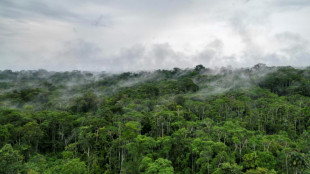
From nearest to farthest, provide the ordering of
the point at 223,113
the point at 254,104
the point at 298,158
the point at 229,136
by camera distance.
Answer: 1. the point at 298,158
2. the point at 229,136
3. the point at 223,113
4. the point at 254,104

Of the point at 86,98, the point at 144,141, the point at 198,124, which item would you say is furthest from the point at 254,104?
the point at 86,98

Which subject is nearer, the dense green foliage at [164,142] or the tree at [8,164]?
the tree at [8,164]

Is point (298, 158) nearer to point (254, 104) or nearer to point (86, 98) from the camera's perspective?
point (254, 104)

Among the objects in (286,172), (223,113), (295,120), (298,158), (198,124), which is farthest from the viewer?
(223,113)

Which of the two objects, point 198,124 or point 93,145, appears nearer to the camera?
point 93,145

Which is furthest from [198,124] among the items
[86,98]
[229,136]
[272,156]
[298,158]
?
[86,98]

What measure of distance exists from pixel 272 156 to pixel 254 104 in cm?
3148

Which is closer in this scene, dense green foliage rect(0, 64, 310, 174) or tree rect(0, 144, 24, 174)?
tree rect(0, 144, 24, 174)

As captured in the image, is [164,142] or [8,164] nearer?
[8,164]

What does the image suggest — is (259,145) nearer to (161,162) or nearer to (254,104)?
(161,162)

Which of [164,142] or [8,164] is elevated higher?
[164,142]

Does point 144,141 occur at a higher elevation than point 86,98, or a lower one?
lower

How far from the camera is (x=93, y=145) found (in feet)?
118

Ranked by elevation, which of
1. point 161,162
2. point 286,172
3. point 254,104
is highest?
point 254,104
